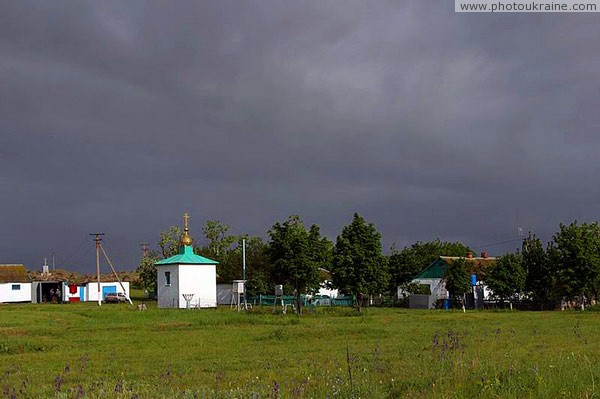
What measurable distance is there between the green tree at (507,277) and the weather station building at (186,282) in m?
24.2

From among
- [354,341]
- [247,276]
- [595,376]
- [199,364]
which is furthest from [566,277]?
[595,376]

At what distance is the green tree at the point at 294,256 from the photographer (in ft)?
163

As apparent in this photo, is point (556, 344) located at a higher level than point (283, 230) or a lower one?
lower

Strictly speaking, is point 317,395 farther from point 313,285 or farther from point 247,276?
point 247,276

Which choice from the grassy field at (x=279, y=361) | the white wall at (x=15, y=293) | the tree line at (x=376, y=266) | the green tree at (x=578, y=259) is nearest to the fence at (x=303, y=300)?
the tree line at (x=376, y=266)

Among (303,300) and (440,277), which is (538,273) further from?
(303,300)

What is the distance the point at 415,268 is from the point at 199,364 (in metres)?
62.3

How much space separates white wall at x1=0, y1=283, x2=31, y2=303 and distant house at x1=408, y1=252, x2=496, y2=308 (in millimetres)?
43549

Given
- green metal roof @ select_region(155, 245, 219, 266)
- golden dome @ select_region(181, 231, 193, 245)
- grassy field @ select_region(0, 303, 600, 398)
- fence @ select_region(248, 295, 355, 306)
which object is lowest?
fence @ select_region(248, 295, 355, 306)

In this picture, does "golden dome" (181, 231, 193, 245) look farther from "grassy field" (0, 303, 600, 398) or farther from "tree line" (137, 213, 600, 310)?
"grassy field" (0, 303, 600, 398)

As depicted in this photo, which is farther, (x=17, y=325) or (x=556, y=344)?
(x=17, y=325)

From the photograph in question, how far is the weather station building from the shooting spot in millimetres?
58188

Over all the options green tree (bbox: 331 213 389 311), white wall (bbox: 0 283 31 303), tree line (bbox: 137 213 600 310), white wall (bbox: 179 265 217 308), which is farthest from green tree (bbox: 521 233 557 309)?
white wall (bbox: 0 283 31 303)

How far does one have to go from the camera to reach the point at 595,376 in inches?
363
